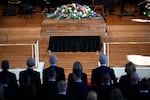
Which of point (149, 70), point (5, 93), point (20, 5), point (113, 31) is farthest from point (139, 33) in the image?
point (5, 93)

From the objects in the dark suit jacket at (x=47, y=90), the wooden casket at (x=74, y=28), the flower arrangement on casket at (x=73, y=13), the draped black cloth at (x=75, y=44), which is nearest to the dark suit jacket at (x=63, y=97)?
the dark suit jacket at (x=47, y=90)

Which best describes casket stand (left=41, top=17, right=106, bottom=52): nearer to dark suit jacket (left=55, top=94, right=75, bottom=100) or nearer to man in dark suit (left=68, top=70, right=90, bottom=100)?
man in dark suit (left=68, top=70, right=90, bottom=100)

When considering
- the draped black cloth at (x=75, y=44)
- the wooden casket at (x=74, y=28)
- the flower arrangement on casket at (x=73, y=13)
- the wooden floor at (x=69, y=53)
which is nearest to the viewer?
the wooden floor at (x=69, y=53)

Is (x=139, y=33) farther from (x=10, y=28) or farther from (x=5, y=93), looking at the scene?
(x=5, y=93)

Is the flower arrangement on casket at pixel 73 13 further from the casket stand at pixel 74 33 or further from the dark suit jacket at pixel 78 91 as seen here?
the dark suit jacket at pixel 78 91

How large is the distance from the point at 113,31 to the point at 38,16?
135 inches

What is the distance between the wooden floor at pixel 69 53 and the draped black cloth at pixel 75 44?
0.19 m

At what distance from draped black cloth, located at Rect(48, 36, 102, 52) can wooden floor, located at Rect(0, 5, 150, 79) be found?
195 mm

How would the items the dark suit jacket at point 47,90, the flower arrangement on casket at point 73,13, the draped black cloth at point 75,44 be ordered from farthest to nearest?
the flower arrangement on casket at point 73,13, the draped black cloth at point 75,44, the dark suit jacket at point 47,90

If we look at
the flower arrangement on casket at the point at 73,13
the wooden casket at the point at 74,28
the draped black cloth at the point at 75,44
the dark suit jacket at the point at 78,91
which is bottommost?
the dark suit jacket at the point at 78,91

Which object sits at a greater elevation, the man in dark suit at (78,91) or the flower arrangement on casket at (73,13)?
the flower arrangement on casket at (73,13)

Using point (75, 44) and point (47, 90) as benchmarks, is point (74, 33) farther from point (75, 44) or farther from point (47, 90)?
point (47, 90)

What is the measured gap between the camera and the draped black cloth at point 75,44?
12.2m

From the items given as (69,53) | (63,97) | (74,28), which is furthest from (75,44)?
(63,97)
